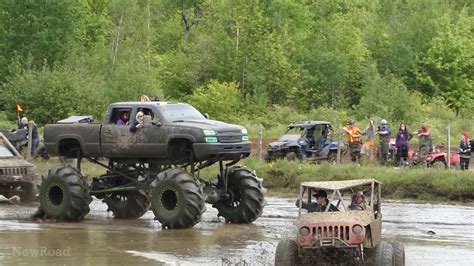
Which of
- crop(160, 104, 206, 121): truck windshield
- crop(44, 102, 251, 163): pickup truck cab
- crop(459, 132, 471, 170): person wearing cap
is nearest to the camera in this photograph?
crop(44, 102, 251, 163): pickup truck cab

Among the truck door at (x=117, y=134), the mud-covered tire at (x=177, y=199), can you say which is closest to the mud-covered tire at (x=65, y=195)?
the truck door at (x=117, y=134)

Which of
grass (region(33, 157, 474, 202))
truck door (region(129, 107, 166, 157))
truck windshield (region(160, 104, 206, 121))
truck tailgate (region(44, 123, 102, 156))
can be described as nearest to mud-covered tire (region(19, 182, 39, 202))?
truck tailgate (region(44, 123, 102, 156))

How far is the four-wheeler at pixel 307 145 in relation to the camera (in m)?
34.1

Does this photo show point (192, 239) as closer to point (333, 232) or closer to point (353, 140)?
point (333, 232)

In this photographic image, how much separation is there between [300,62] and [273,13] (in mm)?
4915

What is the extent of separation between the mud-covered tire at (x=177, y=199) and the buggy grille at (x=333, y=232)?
6020 millimetres

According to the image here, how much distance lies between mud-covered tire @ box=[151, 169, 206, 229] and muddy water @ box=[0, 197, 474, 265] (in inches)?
10.3

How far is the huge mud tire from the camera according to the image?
2072 cm

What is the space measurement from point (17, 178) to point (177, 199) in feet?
20.5

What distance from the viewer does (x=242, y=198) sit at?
20.9m

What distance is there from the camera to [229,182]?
69.1 feet

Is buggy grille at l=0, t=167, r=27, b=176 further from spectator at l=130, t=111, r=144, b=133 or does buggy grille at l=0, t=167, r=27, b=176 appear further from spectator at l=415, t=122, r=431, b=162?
spectator at l=415, t=122, r=431, b=162

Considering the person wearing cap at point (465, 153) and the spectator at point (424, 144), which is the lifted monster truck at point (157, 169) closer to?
the person wearing cap at point (465, 153)

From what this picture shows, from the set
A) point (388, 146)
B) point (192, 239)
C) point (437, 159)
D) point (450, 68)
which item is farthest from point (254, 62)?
point (192, 239)
